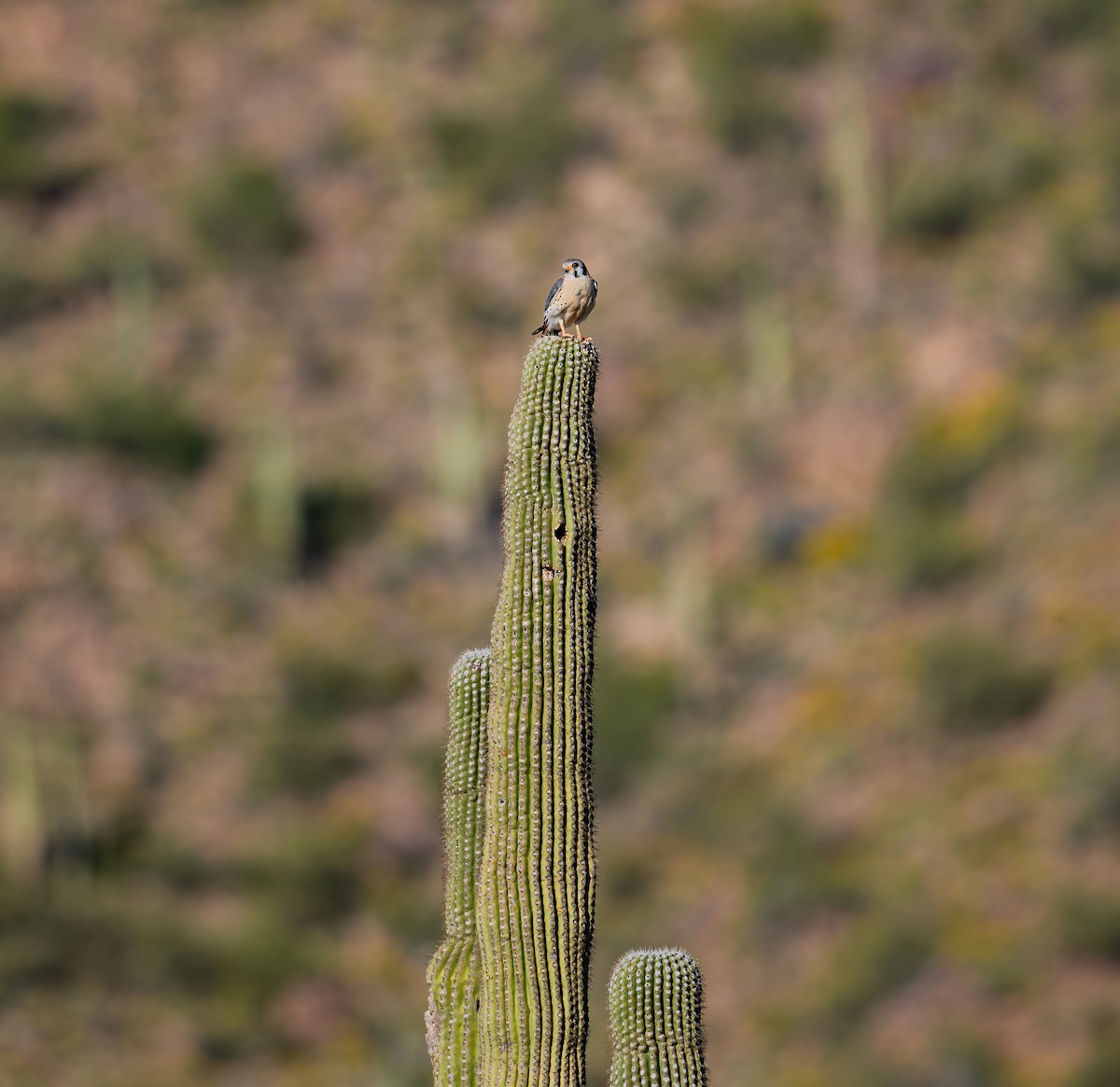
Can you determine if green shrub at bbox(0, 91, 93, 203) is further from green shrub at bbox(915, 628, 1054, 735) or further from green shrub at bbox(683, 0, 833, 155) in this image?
green shrub at bbox(915, 628, 1054, 735)

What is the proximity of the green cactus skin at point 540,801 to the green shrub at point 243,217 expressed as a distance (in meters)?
39.9

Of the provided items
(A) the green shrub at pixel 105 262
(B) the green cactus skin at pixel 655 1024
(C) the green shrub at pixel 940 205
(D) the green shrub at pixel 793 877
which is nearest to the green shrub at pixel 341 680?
(D) the green shrub at pixel 793 877

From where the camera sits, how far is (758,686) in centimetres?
3572

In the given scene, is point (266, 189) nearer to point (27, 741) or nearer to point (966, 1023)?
point (27, 741)

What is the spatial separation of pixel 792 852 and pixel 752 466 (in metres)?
10.3

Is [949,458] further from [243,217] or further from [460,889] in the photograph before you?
[460,889]

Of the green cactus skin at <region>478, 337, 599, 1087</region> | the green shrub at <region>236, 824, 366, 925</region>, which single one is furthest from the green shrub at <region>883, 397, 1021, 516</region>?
the green cactus skin at <region>478, 337, 599, 1087</region>

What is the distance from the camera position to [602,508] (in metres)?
40.9

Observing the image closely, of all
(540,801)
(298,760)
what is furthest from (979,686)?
(540,801)

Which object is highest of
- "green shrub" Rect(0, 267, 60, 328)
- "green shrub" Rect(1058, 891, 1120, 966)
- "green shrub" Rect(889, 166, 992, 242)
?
"green shrub" Rect(0, 267, 60, 328)

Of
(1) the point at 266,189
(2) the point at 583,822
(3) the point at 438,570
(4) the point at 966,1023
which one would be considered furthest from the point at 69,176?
(2) the point at 583,822

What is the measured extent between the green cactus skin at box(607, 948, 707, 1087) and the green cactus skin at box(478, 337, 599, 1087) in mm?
361

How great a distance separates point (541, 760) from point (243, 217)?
132 feet

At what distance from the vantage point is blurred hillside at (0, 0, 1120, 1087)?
3038cm
